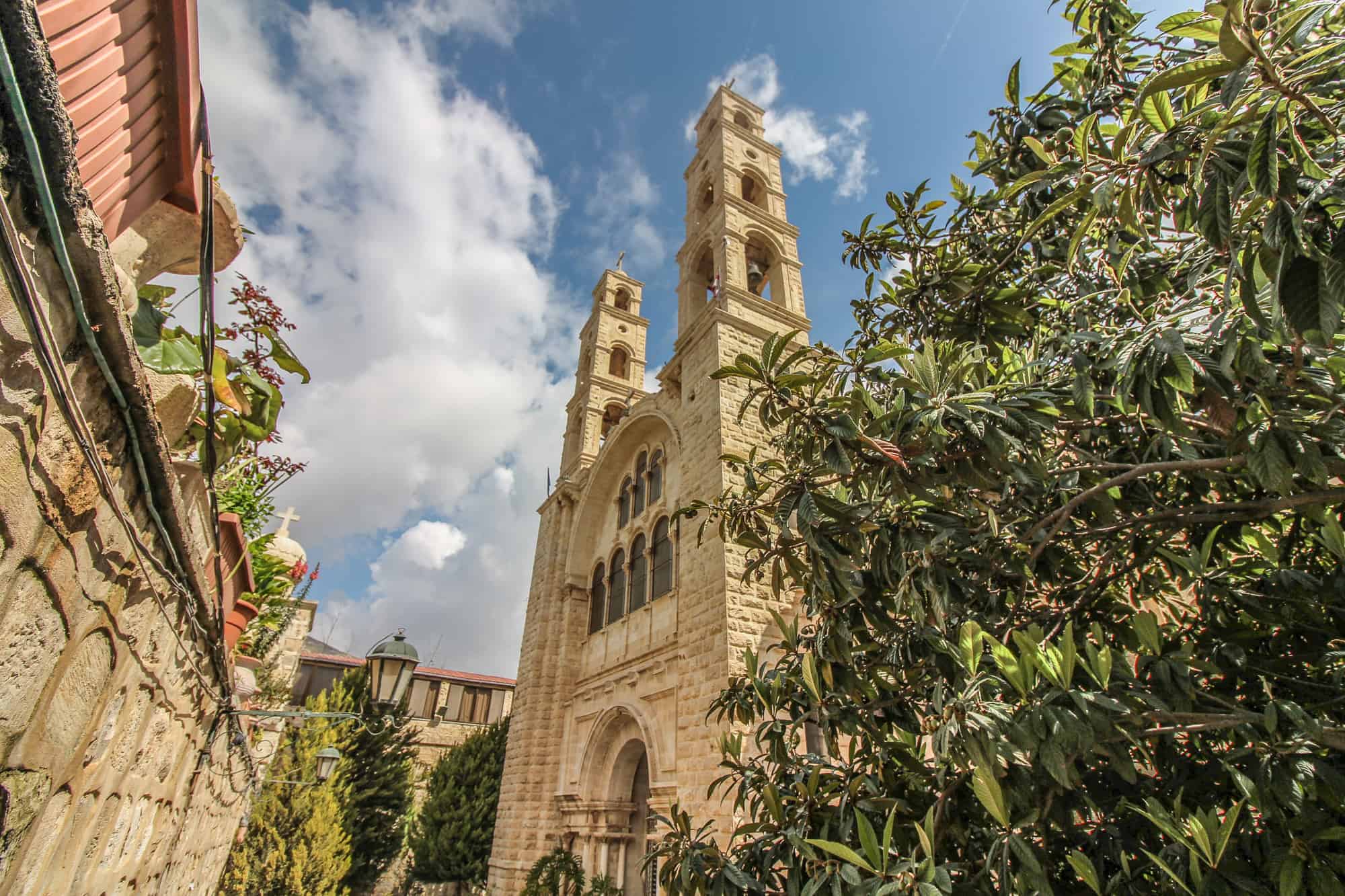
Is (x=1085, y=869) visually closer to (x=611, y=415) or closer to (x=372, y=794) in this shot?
(x=611, y=415)

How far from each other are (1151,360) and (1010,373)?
93 cm

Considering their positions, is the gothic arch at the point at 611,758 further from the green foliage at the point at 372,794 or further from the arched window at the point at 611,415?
the arched window at the point at 611,415

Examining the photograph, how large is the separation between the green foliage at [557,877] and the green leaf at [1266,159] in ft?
35.4

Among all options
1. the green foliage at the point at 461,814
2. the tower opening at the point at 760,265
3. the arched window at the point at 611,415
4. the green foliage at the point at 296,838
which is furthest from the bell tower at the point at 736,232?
the green foliage at the point at 296,838

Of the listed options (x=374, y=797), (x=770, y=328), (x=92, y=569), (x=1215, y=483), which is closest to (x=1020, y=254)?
(x=1215, y=483)

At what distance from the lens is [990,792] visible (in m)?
2.27

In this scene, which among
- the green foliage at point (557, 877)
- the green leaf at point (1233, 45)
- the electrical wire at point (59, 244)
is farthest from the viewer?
the green foliage at point (557, 877)

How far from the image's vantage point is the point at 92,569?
1.62m

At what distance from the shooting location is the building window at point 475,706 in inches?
866

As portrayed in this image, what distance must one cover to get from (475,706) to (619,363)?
Result: 13359 mm

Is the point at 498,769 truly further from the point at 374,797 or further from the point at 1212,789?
the point at 1212,789


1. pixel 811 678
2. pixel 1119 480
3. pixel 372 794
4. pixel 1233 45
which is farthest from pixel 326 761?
pixel 372 794

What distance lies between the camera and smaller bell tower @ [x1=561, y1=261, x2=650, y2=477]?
16125mm

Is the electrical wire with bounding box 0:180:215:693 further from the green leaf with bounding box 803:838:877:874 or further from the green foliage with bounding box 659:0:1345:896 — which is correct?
the green leaf with bounding box 803:838:877:874
